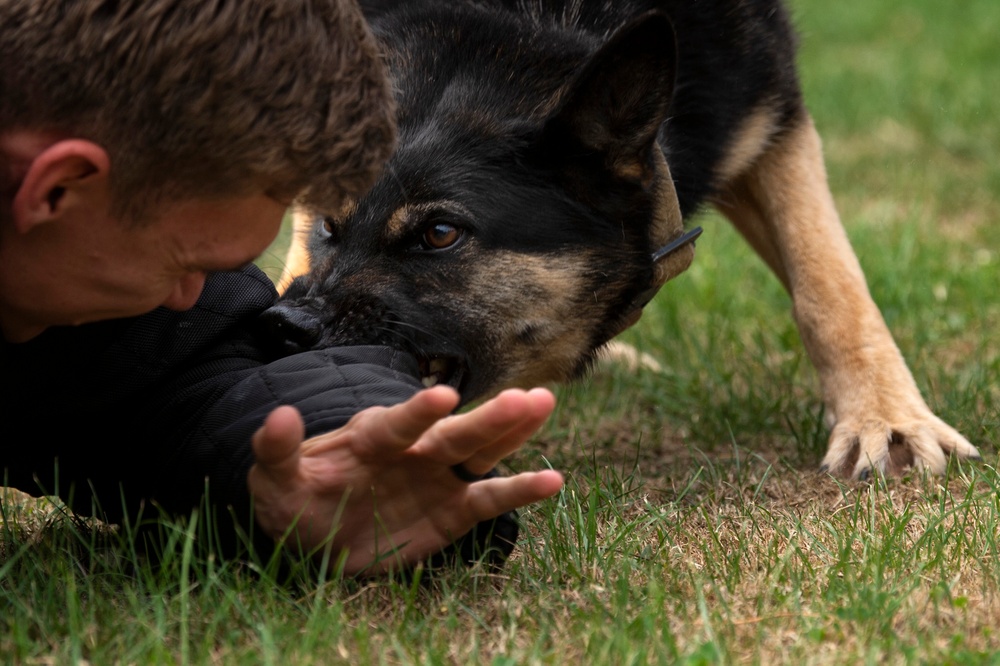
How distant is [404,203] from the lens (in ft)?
10.8

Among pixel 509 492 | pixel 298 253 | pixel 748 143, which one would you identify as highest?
pixel 748 143

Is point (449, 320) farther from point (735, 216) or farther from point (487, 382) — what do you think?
point (735, 216)

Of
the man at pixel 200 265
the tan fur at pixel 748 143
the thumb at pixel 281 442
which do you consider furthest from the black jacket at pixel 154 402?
the tan fur at pixel 748 143

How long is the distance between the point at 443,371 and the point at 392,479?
1125 millimetres

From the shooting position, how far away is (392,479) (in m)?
2.25

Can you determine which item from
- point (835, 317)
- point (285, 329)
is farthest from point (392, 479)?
point (835, 317)

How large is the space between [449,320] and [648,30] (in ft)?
2.91

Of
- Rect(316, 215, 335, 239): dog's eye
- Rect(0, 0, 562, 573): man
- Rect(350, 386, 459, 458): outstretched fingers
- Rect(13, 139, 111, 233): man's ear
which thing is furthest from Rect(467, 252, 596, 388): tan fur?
Rect(13, 139, 111, 233): man's ear

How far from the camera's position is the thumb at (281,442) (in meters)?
2.04

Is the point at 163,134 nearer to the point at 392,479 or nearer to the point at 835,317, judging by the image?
the point at 392,479

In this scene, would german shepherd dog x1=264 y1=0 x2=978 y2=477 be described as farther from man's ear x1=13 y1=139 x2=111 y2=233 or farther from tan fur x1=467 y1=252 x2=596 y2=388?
man's ear x1=13 y1=139 x2=111 y2=233

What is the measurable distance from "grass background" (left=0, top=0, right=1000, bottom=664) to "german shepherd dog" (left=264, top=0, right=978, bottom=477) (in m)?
0.26

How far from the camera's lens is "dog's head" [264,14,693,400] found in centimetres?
319

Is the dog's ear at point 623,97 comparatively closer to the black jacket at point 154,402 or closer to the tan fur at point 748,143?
the tan fur at point 748,143
